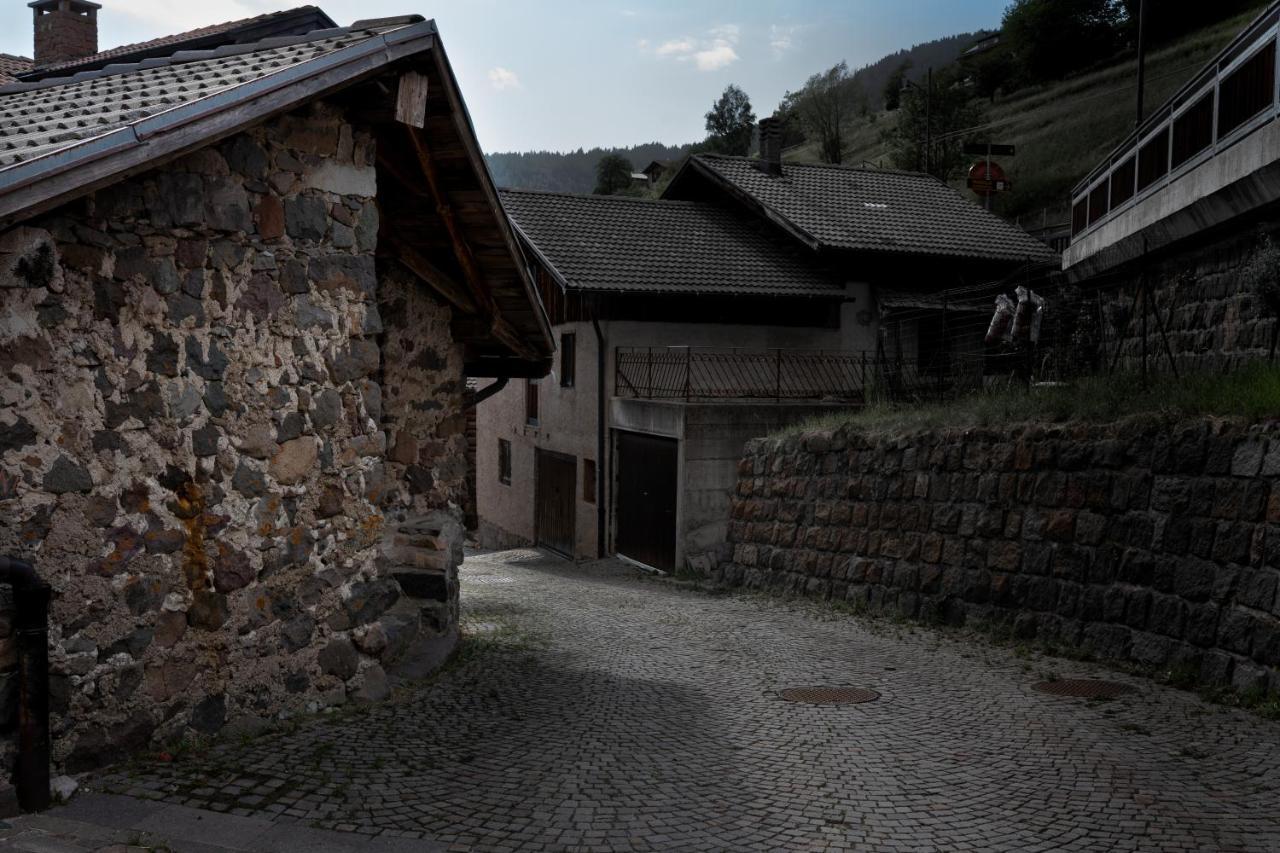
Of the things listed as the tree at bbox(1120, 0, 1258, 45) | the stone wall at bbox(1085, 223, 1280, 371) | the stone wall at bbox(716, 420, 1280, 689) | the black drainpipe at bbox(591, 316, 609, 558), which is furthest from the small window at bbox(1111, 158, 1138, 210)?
the tree at bbox(1120, 0, 1258, 45)

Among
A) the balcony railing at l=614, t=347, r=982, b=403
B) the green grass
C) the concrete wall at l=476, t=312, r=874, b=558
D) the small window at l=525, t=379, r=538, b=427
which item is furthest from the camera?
the small window at l=525, t=379, r=538, b=427

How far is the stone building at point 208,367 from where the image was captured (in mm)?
4773

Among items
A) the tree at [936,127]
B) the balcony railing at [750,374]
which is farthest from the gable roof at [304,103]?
the tree at [936,127]

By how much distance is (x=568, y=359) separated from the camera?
2225 centimetres

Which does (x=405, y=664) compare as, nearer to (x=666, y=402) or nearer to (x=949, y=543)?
(x=949, y=543)

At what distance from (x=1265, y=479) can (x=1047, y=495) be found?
8.08ft

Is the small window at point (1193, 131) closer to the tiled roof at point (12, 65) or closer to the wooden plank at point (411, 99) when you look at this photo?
the wooden plank at point (411, 99)

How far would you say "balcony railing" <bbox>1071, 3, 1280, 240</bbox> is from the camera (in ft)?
33.1

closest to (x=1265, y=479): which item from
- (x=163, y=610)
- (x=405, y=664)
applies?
(x=405, y=664)

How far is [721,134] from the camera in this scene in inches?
3152

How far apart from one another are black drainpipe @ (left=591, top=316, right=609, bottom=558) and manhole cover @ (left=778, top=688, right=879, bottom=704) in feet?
41.6

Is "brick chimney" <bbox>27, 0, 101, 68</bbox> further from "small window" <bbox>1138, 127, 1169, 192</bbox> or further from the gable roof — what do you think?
"small window" <bbox>1138, 127, 1169, 192</bbox>

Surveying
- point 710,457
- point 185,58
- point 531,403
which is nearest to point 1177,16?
point 531,403

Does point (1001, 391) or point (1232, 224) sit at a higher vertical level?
point (1232, 224)
